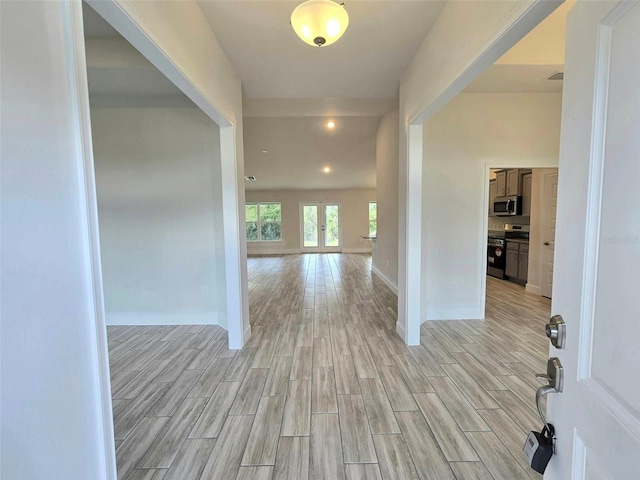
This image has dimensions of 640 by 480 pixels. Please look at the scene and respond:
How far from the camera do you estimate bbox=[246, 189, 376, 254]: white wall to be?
10.5 m

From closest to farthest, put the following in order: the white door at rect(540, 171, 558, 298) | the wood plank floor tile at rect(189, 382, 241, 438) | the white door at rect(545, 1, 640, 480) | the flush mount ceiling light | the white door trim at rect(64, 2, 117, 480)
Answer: the white door at rect(545, 1, 640, 480)
the white door trim at rect(64, 2, 117, 480)
the flush mount ceiling light
the wood plank floor tile at rect(189, 382, 241, 438)
the white door at rect(540, 171, 558, 298)

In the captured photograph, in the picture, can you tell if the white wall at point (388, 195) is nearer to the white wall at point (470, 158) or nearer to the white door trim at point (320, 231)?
the white wall at point (470, 158)

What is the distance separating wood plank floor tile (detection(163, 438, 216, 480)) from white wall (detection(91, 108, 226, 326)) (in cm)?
179

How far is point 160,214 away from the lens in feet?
10.9

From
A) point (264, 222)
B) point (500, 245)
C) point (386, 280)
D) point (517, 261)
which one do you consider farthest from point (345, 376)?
point (264, 222)

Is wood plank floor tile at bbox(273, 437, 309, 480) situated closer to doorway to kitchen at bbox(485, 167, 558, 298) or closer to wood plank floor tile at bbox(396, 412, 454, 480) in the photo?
wood plank floor tile at bbox(396, 412, 454, 480)

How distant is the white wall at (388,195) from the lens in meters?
4.45

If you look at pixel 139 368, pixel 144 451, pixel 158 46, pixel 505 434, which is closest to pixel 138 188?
pixel 139 368

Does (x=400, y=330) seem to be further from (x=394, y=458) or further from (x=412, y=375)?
(x=394, y=458)

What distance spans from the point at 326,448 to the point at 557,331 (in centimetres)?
136

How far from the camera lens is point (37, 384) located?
0.74m

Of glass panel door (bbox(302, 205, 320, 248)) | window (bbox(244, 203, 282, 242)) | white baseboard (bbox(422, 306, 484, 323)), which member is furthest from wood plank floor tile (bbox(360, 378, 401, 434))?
window (bbox(244, 203, 282, 242))

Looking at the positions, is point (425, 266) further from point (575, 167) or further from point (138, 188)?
point (138, 188)

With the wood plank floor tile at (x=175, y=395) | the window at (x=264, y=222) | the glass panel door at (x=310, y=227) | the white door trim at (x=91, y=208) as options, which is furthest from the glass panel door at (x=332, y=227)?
the white door trim at (x=91, y=208)
